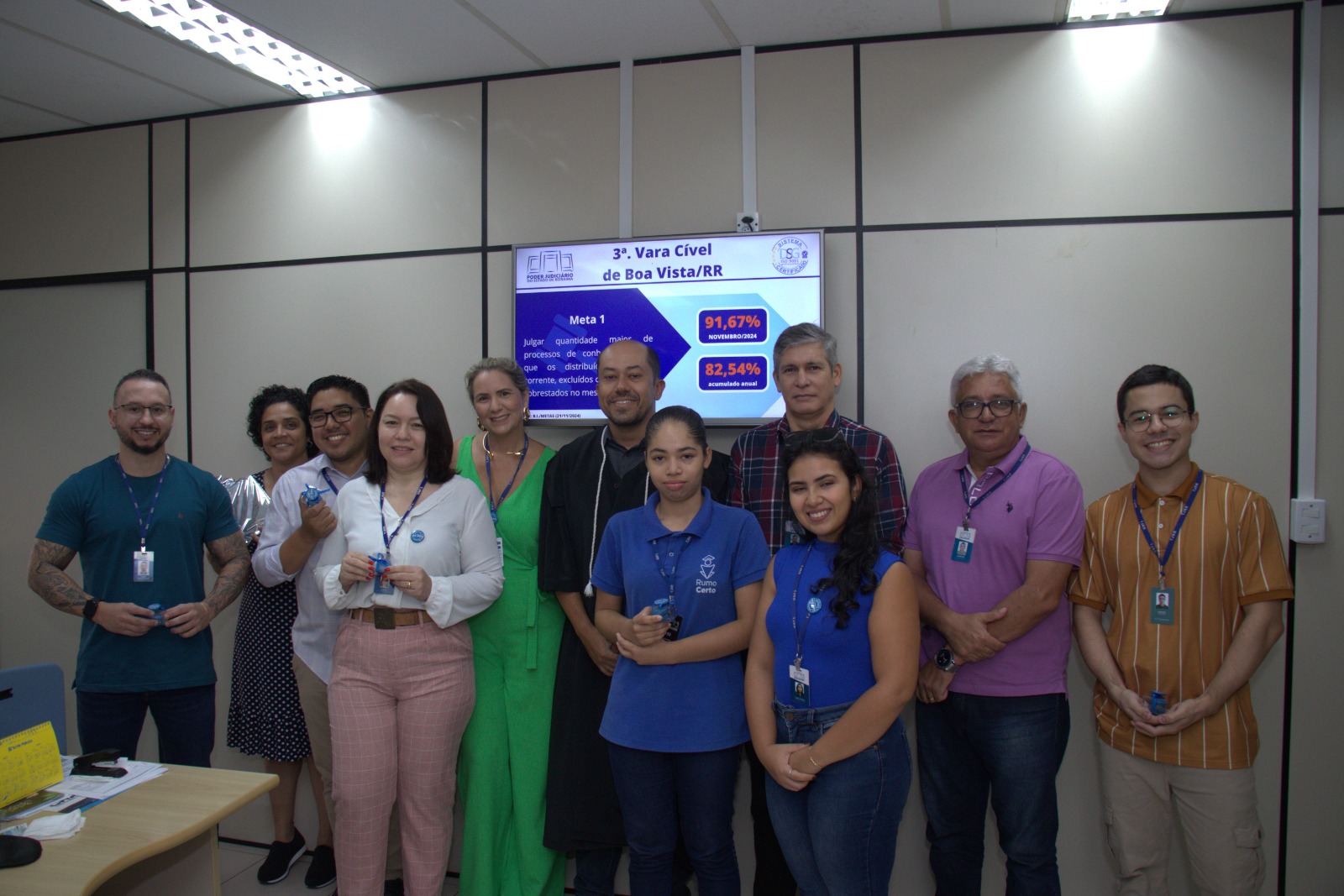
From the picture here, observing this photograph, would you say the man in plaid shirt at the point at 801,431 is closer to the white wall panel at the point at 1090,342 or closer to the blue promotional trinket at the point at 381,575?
the white wall panel at the point at 1090,342

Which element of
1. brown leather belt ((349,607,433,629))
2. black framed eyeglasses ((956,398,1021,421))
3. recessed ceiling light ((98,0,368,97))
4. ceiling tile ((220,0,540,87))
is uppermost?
recessed ceiling light ((98,0,368,97))

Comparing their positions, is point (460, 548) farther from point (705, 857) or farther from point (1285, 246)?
point (1285, 246)

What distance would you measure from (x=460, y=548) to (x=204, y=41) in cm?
229

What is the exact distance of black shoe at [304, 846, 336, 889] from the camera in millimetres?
3049

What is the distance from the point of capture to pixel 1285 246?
8.64 ft

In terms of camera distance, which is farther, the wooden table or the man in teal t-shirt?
the man in teal t-shirt

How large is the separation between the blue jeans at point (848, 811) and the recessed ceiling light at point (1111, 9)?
8.21 feet

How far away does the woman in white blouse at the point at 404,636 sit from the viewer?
7.69 feet

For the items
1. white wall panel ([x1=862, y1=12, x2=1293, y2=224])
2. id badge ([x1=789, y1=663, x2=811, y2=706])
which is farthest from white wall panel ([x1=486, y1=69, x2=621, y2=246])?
id badge ([x1=789, y1=663, x2=811, y2=706])

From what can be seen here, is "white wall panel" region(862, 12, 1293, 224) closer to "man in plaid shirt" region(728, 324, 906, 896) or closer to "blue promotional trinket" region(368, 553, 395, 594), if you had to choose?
"man in plaid shirt" region(728, 324, 906, 896)

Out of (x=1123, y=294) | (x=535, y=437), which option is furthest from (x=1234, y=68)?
(x=535, y=437)

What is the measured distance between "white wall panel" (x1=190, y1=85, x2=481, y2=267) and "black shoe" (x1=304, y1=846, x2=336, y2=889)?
2534mm

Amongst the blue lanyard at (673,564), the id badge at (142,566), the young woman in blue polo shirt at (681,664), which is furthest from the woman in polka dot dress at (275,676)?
the blue lanyard at (673,564)

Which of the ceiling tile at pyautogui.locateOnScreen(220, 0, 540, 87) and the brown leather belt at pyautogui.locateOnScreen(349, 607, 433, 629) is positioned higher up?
the ceiling tile at pyautogui.locateOnScreen(220, 0, 540, 87)
